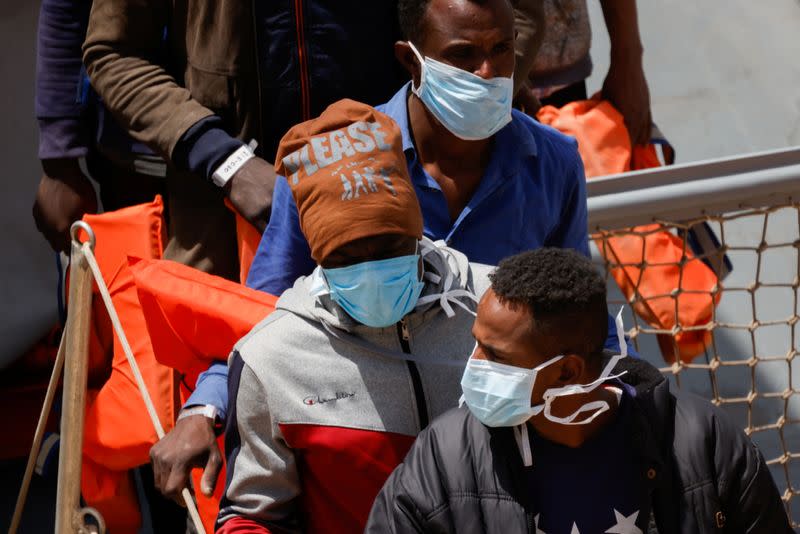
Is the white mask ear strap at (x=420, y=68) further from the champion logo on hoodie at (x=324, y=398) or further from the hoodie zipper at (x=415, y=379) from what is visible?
the champion logo on hoodie at (x=324, y=398)

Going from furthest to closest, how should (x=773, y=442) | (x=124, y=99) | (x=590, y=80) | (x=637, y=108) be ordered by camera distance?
(x=590, y=80)
(x=773, y=442)
(x=637, y=108)
(x=124, y=99)

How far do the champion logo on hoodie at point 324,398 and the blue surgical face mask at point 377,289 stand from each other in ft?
0.44

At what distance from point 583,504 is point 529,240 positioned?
694 mm

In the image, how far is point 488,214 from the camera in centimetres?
269

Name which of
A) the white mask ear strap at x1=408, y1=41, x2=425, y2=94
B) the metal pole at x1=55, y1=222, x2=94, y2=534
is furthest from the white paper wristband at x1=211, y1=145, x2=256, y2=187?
the white mask ear strap at x1=408, y1=41, x2=425, y2=94

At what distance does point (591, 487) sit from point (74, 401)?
1.17m

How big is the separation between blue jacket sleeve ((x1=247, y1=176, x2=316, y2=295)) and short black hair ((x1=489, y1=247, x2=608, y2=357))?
1.79ft

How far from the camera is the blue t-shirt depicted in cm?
216

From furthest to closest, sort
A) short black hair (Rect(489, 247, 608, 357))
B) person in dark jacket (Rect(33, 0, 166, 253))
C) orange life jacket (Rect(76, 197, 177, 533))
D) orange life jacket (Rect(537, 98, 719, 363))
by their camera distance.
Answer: orange life jacket (Rect(537, 98, 719, 363)), person in dark jacket (Rect(33, 0, 166, 253)), orange life jacket (Rect(76, 197, 177, 533)), short black hair (Rect(489, 247, 608, 357))

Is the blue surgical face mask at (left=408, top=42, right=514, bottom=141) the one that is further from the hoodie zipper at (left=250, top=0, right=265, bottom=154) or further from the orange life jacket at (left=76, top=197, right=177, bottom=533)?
the orange life jacket at (left=76, top=197, right=177, bottom=533)

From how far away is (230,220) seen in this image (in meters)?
3.13

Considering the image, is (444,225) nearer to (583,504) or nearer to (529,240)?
(529,240)

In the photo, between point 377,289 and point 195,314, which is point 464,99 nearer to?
point 377,289

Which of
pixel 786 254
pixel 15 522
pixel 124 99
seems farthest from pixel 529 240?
pixel 786 254
